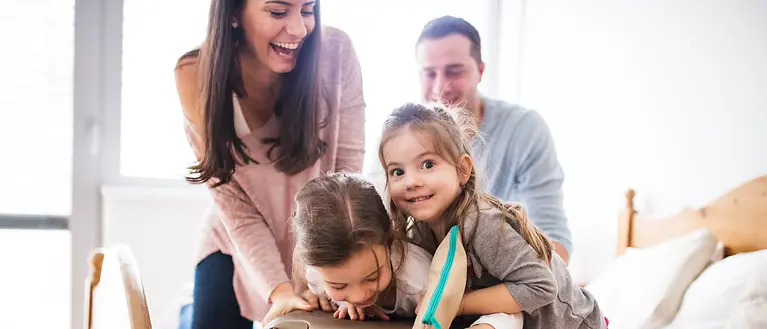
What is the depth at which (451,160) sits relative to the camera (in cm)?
94

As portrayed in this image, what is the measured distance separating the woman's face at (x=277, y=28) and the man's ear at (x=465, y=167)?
461 mm

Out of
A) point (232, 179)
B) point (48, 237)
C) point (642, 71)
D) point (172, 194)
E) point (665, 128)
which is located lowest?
point (48, 237)

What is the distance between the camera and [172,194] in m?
2.29

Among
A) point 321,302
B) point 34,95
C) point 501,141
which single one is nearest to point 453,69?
point 501,141

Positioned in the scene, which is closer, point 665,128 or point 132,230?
point 665,128

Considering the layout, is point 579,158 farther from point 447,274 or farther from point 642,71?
point 447,274

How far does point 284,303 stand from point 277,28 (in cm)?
52

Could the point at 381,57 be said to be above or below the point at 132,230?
above

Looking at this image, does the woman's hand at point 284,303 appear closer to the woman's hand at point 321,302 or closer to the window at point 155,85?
the woman's hand at point 321,302

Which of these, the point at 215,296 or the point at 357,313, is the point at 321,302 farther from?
the point at 215,296

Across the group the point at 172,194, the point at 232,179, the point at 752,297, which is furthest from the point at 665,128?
the point at 172,194

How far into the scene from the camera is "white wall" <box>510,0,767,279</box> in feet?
5.84

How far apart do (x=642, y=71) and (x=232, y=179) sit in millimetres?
1451

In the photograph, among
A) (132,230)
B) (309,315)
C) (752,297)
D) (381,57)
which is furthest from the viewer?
(381,57)
